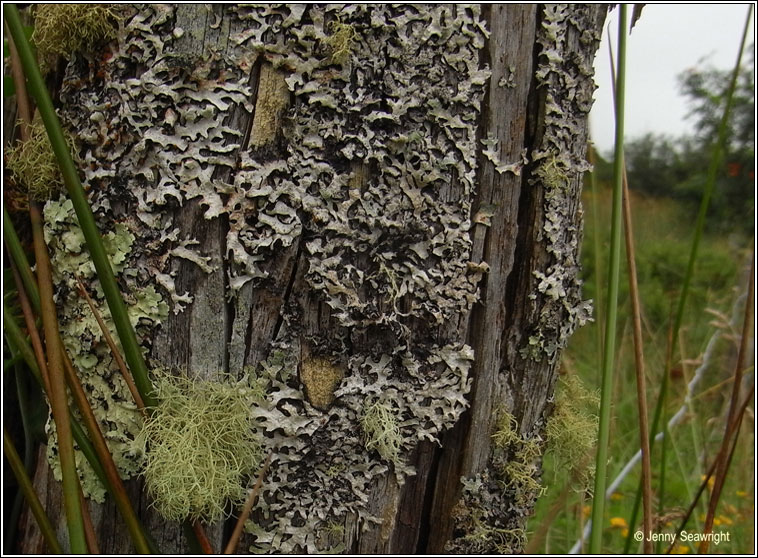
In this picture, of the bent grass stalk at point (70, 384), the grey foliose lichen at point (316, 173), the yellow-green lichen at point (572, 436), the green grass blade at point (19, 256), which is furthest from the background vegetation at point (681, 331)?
the green grass blade at point (19, 256)

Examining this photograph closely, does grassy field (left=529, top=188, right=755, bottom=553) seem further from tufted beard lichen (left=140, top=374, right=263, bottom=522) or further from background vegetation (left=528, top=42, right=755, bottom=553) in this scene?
tufted beard lichen (left=140, top=374, right=263, bottom=522)

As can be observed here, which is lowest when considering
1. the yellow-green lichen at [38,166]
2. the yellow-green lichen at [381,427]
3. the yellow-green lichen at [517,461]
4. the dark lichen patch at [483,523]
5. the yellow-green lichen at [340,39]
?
the dark lichen patch at [483,523]

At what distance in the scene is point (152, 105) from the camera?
63 cm

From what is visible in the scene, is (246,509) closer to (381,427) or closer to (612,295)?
(381,427)

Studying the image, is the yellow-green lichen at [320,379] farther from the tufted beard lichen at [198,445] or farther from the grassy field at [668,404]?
the grassy field at [668,404]

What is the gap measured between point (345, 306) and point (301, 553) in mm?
339

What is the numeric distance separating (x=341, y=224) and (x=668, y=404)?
42.4 inches

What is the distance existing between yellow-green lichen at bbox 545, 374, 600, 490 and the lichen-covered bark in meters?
0.11

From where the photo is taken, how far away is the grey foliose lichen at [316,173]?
0.62m

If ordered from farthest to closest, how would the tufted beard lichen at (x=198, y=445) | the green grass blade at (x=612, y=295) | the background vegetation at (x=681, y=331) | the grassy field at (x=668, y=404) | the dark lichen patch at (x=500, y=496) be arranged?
1. the background vegetation at (x=681, y=331)
2. the grassy field at (x=668, y=404)
3. the dark lichen patch at (x=500, y=496)
4. the tufted beard lichen at (x=198, y=445)
5. the green grass blade at (x=612, y=295)

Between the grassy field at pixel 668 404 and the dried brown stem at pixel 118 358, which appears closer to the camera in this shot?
the dried brown stem at pixel 118 358

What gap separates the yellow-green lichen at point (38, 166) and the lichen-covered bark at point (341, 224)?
46mm

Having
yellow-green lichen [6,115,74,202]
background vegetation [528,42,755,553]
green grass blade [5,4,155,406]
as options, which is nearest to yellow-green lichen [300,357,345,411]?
green grass blade [5,4,155,406]

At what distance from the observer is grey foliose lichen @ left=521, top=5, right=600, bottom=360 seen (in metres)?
0.66
